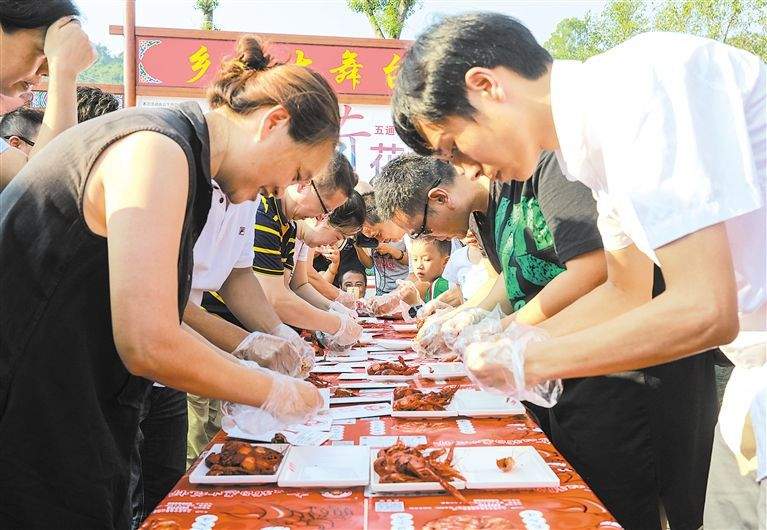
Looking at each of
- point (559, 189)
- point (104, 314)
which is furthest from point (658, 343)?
point (104, 314)

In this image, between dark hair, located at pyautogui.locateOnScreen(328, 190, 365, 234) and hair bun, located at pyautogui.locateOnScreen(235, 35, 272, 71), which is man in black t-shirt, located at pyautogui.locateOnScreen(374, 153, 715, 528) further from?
dark hair, located at pyautogui.locateOnScreen(328, 190, 365, 234)

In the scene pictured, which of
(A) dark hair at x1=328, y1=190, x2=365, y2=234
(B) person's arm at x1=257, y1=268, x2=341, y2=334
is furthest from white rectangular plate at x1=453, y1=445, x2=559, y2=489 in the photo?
(A) dark hair at x1=328, y1=190, x2=365, y2=234

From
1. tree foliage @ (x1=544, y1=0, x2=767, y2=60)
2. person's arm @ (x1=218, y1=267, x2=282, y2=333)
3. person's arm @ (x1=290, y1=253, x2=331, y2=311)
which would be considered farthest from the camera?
tree foliage @ (x1=544, y1=0, x2=767, y2=60)

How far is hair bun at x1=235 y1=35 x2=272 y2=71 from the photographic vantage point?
172cm

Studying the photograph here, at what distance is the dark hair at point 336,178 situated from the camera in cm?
318

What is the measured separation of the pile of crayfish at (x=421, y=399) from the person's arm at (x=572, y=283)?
1.38 ft

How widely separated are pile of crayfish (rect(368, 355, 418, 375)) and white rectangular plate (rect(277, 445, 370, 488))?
3.17 ft

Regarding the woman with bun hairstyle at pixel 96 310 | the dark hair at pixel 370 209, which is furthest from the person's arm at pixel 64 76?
the dark hair at pixel 370 209

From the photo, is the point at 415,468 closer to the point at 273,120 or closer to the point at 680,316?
the point at 680,316

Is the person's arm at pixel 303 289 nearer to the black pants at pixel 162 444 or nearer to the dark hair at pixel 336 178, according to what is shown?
the dark hair at pixel 336 178

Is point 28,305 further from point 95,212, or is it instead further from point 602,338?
point 602,338

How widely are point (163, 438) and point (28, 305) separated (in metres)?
Answer: 1.34

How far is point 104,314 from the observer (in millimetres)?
1460

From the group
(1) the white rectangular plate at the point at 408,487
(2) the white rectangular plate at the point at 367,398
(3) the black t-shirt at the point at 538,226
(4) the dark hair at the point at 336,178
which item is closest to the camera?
(1) the white rectangular plate at the point at 408,487
